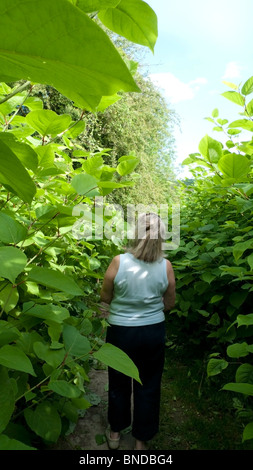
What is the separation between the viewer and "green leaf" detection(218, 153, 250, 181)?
4.75 ft

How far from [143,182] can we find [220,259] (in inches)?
336

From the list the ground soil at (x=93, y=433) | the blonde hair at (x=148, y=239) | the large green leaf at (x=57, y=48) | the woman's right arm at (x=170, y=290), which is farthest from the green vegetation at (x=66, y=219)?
the ground soil at (x=93, y=433)

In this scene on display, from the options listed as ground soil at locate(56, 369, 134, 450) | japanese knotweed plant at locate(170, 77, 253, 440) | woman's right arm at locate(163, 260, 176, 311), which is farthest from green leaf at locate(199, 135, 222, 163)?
ground soil at locate(56, 369, 134, 450)

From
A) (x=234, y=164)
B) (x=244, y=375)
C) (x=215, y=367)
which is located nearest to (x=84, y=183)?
(x=234, y=164)

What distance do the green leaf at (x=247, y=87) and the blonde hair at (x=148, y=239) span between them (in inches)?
58.6


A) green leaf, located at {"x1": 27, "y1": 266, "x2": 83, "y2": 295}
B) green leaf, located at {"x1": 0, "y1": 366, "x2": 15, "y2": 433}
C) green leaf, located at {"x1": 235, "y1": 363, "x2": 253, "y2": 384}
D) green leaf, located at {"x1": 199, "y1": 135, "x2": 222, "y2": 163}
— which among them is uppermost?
green leaf, located at {"x1": 199, "y1": 135, "x2": 222, "y2": 163}

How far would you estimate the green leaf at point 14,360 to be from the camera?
67cm

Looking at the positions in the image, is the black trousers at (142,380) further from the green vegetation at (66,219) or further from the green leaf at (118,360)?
the green leaf at (118,360)

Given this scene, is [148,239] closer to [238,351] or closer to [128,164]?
[238,351]

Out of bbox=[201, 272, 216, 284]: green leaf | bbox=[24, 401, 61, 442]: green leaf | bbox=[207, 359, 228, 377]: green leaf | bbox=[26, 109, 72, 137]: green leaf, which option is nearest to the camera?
bbox=[26, 109, 72, 137]: green leaf

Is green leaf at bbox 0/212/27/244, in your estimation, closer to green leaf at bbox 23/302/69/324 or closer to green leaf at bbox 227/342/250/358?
green leaf at bbox 23/302/69/324

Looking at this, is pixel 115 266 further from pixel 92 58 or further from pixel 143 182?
pixel 143 182

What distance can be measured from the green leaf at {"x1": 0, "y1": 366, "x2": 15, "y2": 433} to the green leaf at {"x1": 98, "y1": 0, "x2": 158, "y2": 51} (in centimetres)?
73

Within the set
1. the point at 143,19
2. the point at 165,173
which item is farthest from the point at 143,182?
the point at 143,19
